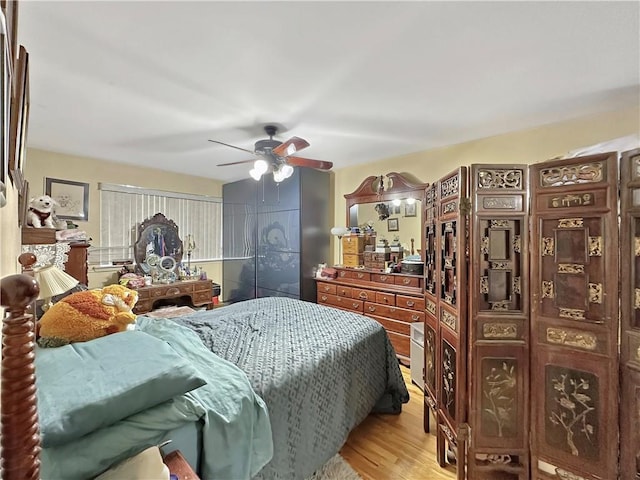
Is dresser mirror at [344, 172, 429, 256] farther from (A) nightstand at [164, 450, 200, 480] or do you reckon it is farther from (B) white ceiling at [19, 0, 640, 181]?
(A) nightstand at [164, 450, 200, 480]

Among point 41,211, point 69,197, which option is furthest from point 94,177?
point 41,211

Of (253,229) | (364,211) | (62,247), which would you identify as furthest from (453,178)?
(253,229)

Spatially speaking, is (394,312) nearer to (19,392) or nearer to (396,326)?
(396,326)

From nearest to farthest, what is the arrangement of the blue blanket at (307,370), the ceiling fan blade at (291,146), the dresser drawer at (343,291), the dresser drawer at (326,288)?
the blue blanket at (307,370) < the ceiling fan blade at (291,146) < the dresser drawer at (343,291) < the dresser drawer at (326,288)

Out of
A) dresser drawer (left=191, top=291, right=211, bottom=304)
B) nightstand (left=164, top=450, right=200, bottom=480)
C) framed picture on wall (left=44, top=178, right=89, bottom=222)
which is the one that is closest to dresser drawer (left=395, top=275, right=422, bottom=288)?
nightstand (left=164, top=450, right=200, bottom=480)

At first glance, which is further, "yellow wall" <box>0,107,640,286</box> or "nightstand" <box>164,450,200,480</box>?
"yellow wall" <box>0,107,640,286</box>

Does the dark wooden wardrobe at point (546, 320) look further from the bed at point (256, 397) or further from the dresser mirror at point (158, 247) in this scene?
the dresser mirror at point (158, 247)

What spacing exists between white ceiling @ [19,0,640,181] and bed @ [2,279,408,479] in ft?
4.86

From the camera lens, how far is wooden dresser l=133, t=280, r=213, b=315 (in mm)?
3656

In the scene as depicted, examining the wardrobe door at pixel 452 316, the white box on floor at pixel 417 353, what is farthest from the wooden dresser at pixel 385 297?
the wardrobe door at pixel 452 316

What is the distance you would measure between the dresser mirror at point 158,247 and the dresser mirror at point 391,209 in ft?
8.81

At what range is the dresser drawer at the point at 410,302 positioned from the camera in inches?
117

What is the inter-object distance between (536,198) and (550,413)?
1.12 meters

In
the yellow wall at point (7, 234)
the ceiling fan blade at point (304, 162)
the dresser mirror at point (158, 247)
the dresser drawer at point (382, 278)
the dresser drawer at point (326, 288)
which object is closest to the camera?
the yellow wall at point (7, 234)
